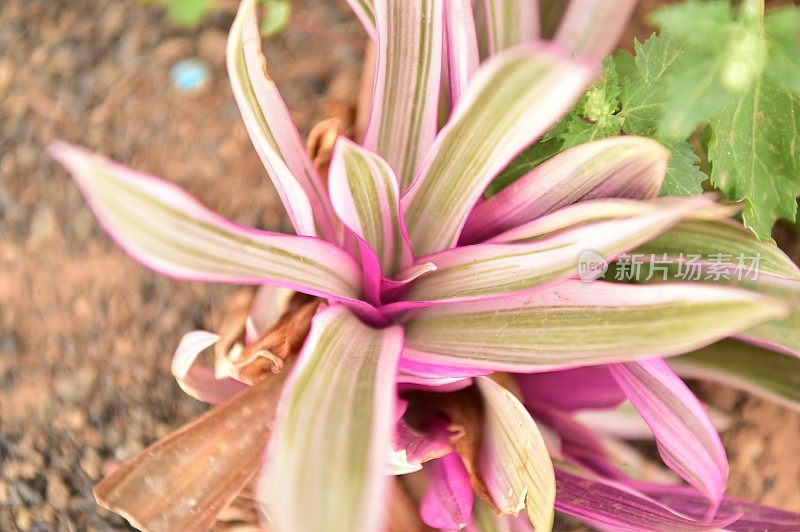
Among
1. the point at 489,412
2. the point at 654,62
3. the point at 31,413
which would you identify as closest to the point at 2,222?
the point at 31,413

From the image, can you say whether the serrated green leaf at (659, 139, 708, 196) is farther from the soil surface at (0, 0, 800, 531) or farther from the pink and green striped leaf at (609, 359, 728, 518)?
the soil surface at (0, 0, 800, 531)

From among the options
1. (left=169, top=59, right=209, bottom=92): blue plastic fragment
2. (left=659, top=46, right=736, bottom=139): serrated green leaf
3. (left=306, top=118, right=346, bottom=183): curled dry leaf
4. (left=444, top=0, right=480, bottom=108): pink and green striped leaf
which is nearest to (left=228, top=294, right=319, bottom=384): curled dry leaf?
(left=306, top=118, right=346, bottom=183): curled dry leaf

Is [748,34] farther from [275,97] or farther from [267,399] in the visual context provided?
[267,399]

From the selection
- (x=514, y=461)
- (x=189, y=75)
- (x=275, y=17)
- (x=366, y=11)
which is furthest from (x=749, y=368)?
(x=189, y=75)

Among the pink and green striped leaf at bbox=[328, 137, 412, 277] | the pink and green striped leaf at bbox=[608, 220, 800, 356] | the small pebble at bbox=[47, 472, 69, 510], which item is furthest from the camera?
the small pebble at bbox=[47, 472, 69, 510]

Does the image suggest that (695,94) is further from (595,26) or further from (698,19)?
(595,26)
